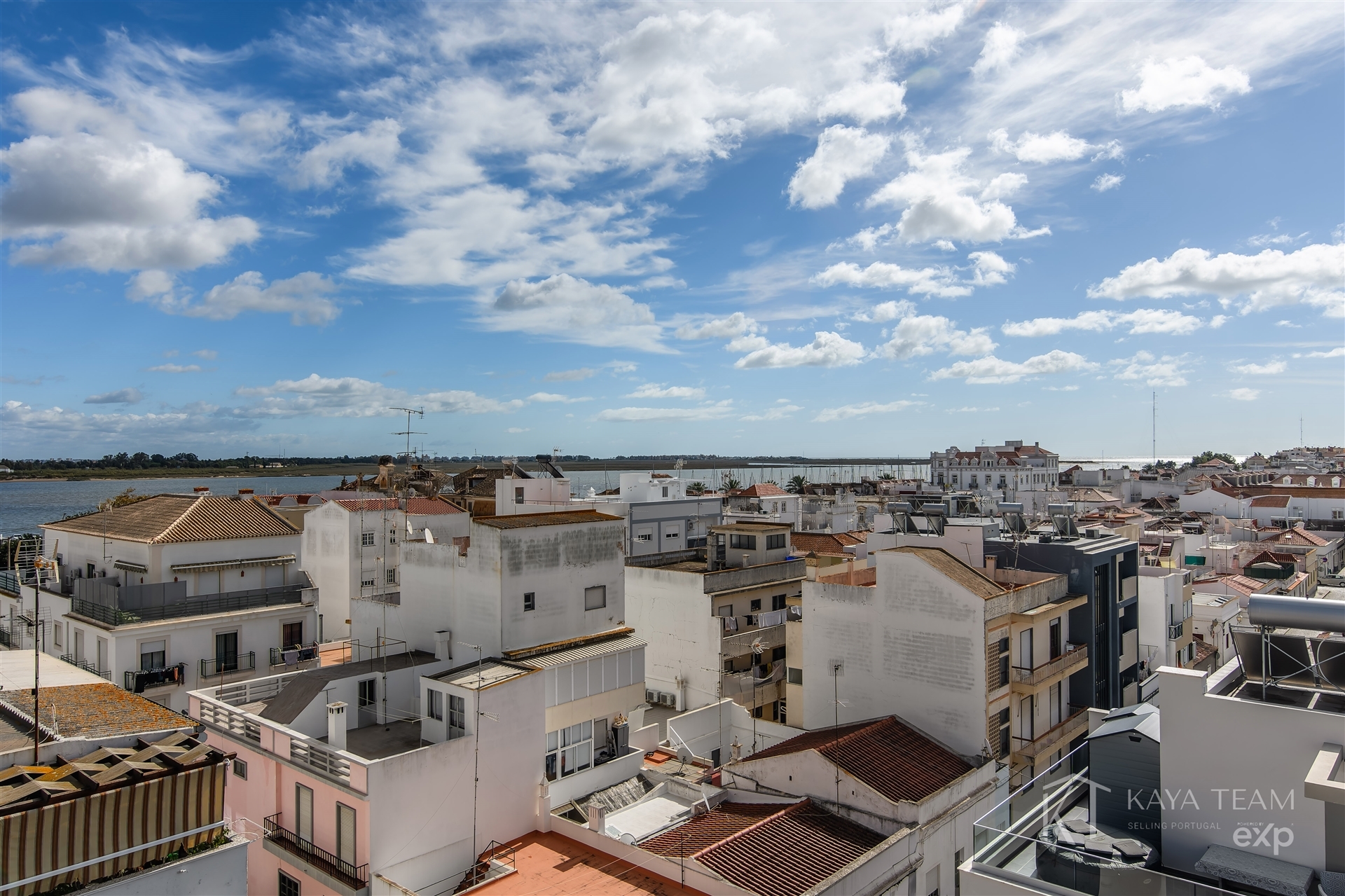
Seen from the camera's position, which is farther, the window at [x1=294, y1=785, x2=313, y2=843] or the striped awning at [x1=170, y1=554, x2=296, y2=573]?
the striped awning at [x1=170, y1=554, x2=296, y2=573]

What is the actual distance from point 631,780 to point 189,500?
71.4 feet

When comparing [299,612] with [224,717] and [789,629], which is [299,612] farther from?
[789,629]

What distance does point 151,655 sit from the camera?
26.0m

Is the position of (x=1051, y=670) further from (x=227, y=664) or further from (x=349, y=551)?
(x=349, y=551)


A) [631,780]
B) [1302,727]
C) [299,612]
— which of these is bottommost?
[631,780]

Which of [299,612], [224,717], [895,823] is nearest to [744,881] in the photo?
[895,823]

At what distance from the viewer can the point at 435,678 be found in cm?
2039

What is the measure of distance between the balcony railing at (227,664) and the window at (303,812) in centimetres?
1109

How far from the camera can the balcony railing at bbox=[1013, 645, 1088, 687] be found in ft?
76.7

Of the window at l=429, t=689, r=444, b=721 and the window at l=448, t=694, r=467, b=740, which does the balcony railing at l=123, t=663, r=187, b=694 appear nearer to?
the window at l=429, t=689, r=444, b=721

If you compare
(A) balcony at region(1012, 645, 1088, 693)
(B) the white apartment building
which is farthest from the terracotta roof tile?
(A) balcony at region(1012, 645, 1088, 693)

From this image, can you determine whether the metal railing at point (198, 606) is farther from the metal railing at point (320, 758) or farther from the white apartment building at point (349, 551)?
the metal railing at point (320, 758)

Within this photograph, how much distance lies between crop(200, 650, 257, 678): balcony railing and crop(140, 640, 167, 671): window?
132 centimetres

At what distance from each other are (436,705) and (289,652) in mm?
11755
